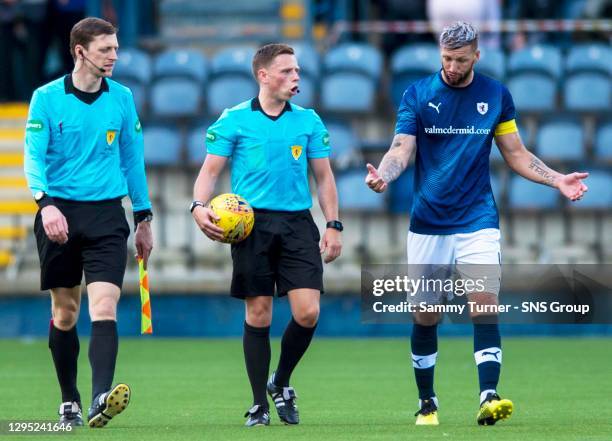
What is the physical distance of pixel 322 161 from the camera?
369 inches

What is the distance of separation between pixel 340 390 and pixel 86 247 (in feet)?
11.6

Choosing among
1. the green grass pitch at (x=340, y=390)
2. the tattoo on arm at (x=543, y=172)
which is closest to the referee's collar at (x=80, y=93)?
the green grass pitch at (x=340, y=390)

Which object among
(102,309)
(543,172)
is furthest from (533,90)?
(102,309)

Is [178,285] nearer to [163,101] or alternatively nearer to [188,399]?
[163,101]

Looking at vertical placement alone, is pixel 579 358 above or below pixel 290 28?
below

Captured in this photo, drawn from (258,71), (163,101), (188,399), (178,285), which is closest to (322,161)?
(258,71)

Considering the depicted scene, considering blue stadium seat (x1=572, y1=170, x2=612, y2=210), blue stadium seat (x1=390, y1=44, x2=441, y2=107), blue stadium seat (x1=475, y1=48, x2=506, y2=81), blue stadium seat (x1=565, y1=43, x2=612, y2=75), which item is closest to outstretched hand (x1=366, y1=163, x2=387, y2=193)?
blue stadium seat (x1=572, y1=170, x2=612, y2=210)

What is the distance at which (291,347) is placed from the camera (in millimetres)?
9438

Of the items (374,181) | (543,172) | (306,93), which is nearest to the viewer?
(374,181)

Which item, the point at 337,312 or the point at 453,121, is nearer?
the point at 453,121

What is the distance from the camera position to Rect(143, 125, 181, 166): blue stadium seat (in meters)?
19.0

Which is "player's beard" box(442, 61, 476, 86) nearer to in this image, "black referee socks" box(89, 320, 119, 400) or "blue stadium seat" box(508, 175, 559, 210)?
"black referee socks" box(89, 320, 119, 400)

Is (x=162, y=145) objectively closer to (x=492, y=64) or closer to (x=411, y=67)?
(x=411, y=67)

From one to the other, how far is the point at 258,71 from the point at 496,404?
2351mm
